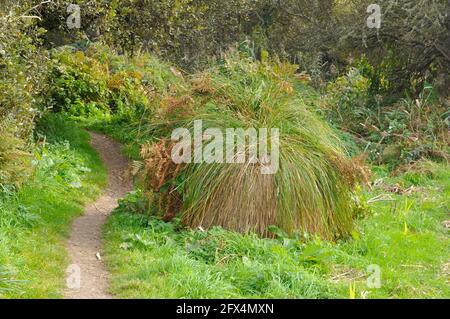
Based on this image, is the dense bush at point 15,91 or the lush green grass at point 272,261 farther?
the dense bush at point 15,91

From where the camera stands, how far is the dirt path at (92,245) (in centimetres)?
631

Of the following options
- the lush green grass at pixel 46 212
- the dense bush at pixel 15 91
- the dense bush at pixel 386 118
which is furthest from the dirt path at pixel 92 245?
the dense bush at pixel 386 118

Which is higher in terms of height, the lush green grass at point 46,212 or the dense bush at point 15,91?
the dense bush at point 15,91

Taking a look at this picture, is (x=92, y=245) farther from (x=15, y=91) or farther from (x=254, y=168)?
(x=15, y=91)

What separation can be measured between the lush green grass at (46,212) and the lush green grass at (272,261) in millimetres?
602

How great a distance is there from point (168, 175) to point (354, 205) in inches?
95.6

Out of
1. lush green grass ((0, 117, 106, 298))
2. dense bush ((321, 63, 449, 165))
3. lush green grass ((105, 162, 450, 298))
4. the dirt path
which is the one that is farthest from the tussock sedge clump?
dense bush ((321, 63, 449, 165))

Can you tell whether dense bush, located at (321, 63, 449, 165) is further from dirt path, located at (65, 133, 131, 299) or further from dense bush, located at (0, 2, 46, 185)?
dense bush, located at (0, 2, 46, 185)

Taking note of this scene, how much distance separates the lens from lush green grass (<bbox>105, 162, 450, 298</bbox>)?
6.18m

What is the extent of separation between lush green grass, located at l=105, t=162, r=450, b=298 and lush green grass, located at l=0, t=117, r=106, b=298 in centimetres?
60

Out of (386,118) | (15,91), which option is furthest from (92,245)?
(386,118)

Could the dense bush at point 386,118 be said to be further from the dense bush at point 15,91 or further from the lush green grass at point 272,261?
the dense bush at point 15,91

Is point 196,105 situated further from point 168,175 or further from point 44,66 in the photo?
point 44,66

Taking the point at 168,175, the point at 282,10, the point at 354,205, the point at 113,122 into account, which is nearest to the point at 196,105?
the point at 168,175
